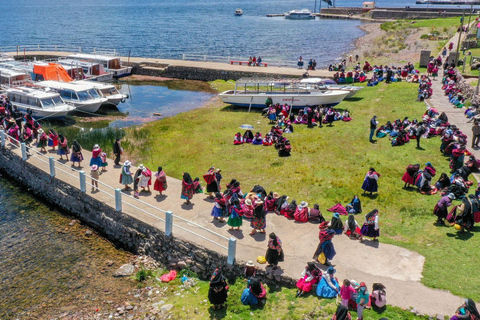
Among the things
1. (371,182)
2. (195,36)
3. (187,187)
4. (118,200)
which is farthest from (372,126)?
(195,36)

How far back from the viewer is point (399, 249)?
14.2m

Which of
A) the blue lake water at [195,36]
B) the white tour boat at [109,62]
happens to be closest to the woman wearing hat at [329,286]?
the white tour boat at [109,62]

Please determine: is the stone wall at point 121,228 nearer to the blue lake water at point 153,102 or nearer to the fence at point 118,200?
the fence at point 118,200

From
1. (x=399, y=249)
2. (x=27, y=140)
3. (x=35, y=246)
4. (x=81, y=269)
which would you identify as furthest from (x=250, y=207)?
(x=27, y=140)

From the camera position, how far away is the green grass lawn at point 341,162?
46.6 feet

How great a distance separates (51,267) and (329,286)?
10053 millimetres

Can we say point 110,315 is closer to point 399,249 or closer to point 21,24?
point 399,249

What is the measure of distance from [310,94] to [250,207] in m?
18.8

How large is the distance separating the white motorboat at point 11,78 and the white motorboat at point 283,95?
18727 mm

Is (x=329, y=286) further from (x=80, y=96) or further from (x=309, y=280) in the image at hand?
(x=80, y=96)

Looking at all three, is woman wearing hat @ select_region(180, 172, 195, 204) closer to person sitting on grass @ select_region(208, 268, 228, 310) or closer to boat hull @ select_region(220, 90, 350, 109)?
person sitting on grass @ select_region(208, 268, 228, 310)

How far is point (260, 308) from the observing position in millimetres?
12047

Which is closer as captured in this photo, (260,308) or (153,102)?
(260,308)

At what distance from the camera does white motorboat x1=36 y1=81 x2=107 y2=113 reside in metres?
34.8
